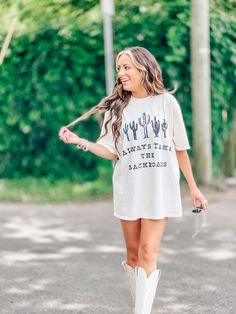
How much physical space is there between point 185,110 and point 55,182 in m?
1.98

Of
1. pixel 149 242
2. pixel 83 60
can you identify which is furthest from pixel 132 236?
pixel 83 60

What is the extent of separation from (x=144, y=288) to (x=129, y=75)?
1195 millimetres

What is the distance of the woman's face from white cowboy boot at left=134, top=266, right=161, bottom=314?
1014 mm

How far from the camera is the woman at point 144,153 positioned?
374 cm

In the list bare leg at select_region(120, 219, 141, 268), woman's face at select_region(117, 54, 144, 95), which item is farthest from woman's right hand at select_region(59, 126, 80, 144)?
bare leg at select_region(120, 219, 141, 268)

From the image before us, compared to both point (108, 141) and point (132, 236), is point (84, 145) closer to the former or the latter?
point (108, 141)

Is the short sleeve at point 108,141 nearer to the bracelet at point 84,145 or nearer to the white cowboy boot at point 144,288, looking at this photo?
the bracelet at point 84,145

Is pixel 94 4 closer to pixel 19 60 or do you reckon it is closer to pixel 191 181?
pixel 19 60

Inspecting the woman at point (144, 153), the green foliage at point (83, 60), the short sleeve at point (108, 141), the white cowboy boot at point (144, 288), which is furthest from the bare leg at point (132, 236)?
the green foliage at point (83, 60)

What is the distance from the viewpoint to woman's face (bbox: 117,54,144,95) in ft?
12.3

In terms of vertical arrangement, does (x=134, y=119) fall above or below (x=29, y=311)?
above

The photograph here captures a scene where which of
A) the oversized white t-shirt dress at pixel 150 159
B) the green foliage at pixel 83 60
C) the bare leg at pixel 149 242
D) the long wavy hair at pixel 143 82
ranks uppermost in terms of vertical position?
the green foliage at pixel 83 60

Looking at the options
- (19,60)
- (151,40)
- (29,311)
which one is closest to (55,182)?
(19,60)

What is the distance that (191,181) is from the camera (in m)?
3.93
